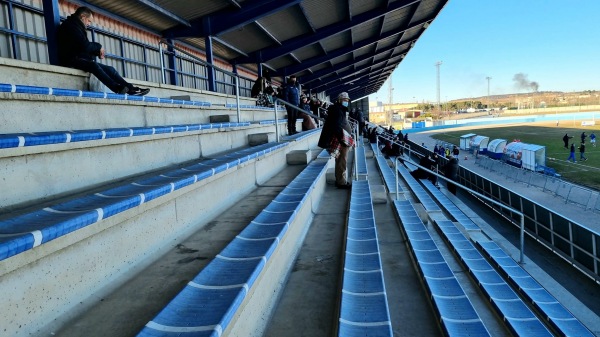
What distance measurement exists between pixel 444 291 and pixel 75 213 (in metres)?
2.82

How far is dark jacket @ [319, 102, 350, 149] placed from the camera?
5.27 meters

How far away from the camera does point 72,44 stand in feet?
12.9

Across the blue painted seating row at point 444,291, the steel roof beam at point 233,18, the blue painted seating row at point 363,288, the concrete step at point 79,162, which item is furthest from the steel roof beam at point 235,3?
the blue painted seating row at point 363,288

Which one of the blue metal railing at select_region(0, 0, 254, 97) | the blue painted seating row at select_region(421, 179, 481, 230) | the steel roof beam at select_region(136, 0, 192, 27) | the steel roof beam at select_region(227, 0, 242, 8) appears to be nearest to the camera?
the blue metal railing at select_region(0, 0, 254, 97)

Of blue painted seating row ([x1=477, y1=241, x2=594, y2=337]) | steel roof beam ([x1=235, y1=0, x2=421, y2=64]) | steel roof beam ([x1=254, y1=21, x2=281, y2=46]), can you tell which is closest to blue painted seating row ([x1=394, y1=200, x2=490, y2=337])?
blue painted seating row ([x1=477, y1=241, x2=594, y2=337])

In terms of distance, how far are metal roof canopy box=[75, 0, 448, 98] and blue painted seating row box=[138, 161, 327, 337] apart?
735cm

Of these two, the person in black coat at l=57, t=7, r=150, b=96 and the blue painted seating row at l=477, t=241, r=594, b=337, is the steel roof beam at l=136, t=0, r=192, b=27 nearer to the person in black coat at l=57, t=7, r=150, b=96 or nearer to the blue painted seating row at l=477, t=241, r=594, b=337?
the person in black coat at l=57, t=7, r=150, b=96

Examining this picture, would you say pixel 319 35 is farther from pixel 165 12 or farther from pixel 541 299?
pixel 541 299

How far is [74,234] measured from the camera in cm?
174

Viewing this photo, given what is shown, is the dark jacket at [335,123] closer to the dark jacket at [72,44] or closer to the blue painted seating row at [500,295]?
the blue painted seating row at [500,295]

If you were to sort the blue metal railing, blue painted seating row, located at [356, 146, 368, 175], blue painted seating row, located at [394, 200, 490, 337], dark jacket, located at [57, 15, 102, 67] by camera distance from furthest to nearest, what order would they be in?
blue painted seating row, located at [356, 146, 368, 175] → the blue metal railing → dark jacket, located at [57, 15, 102, 67] → blue painted seating row, located at [394, 200, 490, 337]

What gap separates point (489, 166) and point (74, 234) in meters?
24.9

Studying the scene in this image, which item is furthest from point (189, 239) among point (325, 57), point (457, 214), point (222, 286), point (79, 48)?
point (325, 57)

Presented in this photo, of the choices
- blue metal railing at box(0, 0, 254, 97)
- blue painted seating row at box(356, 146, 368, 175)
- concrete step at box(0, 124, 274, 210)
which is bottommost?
blue painted seating row at box(356, 146, 368, 175)
